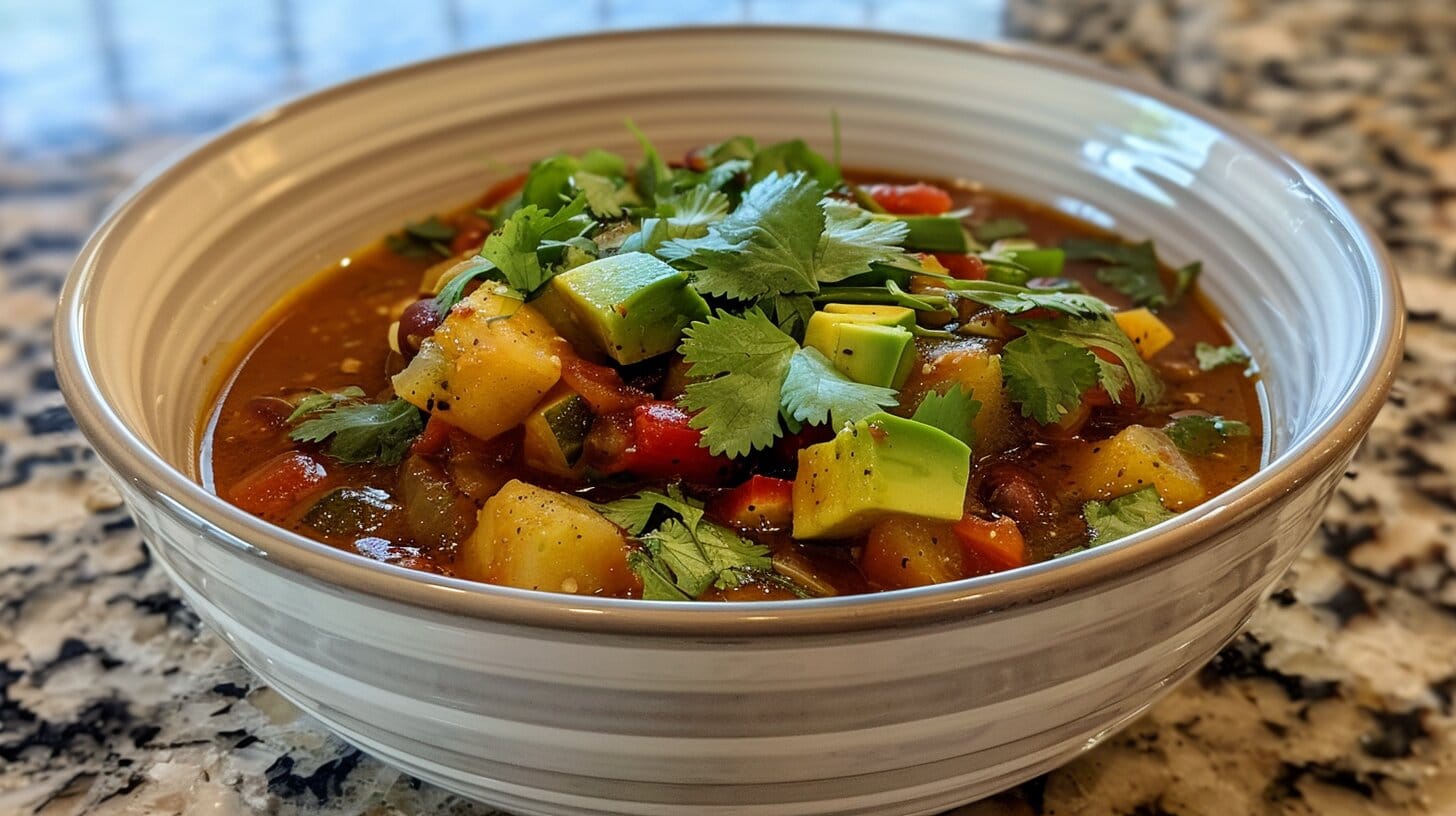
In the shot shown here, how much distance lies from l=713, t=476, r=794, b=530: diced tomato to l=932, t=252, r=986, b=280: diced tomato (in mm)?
547

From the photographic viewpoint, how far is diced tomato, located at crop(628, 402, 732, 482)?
1.73 m

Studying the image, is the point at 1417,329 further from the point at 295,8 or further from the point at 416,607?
the point at 295,8

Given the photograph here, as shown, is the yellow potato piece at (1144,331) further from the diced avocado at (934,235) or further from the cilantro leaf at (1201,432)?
the diced avocado at (934,235)

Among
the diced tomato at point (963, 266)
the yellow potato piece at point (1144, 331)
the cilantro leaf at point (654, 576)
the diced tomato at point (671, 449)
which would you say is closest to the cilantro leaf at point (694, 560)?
the cilantro leaf at point (654, 576)

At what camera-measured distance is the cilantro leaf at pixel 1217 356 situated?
2.15 m

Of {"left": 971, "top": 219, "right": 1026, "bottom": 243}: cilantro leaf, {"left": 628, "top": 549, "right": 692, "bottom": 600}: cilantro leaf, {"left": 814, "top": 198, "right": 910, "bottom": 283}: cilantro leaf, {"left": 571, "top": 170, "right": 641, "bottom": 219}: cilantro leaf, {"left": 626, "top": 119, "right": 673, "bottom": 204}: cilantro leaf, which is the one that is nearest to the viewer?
{"left": 628, "top": 549, "right": 692, "bottom": 600}: cilantro leaf

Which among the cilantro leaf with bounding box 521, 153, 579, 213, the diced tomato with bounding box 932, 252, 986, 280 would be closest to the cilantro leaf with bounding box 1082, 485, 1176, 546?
the diced tomato with bounding box 932, 252, 986, 280

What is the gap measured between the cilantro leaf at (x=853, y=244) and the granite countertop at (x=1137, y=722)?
2.31ft

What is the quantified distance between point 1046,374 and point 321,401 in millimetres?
1062

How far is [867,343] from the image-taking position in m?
1.69

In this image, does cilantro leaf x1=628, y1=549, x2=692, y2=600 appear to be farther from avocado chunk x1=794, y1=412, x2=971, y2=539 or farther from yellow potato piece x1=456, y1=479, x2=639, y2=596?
avocado chunk x1=794, y1=412, x2=971, y2=539

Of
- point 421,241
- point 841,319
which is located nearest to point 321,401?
point 421,241

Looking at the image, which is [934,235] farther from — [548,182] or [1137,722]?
[1137,722]

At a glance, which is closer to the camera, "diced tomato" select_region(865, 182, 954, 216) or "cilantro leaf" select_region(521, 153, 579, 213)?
"cilantro leaf" select_region(521, 153, 579, 213)
